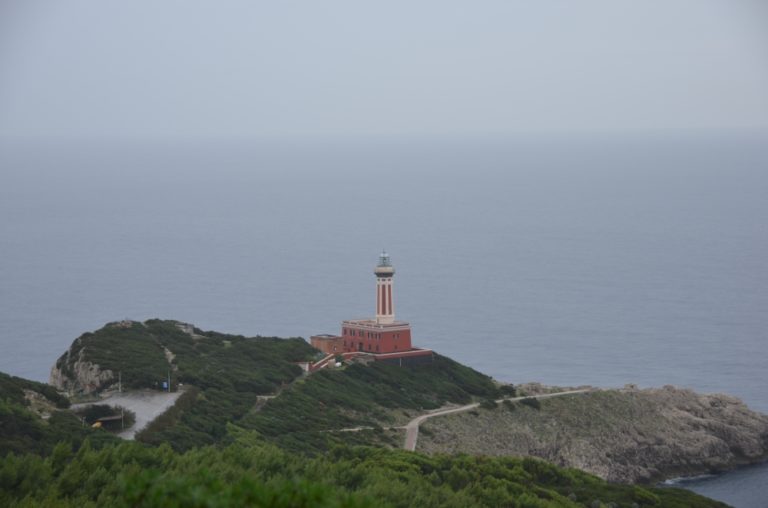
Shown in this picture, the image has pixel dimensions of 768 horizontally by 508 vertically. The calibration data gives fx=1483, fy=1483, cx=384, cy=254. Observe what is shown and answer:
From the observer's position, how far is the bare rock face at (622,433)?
59.7 m

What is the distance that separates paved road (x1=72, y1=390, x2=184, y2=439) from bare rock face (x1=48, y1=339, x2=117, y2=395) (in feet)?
5.64

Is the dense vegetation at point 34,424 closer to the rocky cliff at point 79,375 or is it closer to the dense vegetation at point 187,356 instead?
the rocky cliff at point 79,375

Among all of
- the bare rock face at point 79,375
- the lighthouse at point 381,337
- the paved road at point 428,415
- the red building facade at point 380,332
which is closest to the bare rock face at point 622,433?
the paved road at point 428,415

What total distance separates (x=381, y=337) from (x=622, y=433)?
38.3 feet

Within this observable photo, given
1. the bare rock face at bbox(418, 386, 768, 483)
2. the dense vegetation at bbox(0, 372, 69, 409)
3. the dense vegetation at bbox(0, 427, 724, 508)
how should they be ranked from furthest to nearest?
the bare rock face at bbox(418, 386, 768, 483)
the dense vegetation at bbox(0, 372, 69, 409)
the dense vegetation at bbox(0, 427, 724, 508)

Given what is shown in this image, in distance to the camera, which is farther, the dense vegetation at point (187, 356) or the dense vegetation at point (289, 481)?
the dense vegetation at point (187, 356)

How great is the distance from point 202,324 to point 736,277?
52.0m

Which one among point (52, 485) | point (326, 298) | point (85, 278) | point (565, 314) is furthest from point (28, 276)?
point (52, 485)

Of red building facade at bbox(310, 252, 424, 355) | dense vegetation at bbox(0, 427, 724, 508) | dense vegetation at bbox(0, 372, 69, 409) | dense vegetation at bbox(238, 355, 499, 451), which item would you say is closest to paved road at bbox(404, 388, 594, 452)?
dense vegetation at bbox(238, 355, 499, 451)

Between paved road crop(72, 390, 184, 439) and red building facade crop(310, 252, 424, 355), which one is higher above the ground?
red building facade crop(310, 252, 424, 355)

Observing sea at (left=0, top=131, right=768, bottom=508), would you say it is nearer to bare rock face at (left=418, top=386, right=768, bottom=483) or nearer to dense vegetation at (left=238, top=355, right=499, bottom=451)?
bare rock face at (left=418, top=386, right=768, bottom=483)

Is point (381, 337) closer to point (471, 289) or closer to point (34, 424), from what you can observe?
point (34, 424)

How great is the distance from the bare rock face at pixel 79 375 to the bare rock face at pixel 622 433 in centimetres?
1206

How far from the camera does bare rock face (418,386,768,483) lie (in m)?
59.7
